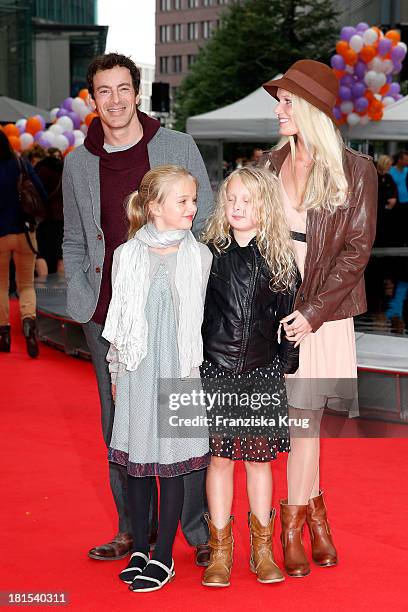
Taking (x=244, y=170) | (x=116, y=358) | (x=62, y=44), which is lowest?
(x=116, y=358)

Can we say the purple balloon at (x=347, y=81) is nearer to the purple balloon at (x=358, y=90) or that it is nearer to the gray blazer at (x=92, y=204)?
the purple balloon at (x=358, y=90)

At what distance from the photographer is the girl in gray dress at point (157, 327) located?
140 inches

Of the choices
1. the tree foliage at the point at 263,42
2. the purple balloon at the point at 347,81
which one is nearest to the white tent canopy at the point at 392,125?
the purple balloon at the point at 347,81

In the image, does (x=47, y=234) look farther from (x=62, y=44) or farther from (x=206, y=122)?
(x=62, y=44)

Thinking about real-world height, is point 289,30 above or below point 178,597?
above

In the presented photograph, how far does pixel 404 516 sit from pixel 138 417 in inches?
61.0

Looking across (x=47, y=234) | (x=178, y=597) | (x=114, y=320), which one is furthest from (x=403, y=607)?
(x=47, y=234)

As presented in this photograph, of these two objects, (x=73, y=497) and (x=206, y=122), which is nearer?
(x=73, y=497)

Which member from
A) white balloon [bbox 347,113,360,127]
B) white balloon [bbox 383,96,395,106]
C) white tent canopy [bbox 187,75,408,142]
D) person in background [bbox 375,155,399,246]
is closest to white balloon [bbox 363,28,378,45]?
white balloon [bbox 383,96,395,106]

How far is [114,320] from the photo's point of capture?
142 inches

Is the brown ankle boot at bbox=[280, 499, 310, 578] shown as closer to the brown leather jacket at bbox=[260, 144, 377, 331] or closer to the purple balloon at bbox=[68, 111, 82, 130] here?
the brown leather jacket at bbox=[260, 144, 377, 331]

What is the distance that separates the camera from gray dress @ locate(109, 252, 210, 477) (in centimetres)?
359

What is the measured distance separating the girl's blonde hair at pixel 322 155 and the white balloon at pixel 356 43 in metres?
12.3

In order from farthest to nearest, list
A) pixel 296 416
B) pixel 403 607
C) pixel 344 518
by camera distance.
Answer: pixel 344 518, pixel 296 416, pixel 403 607
